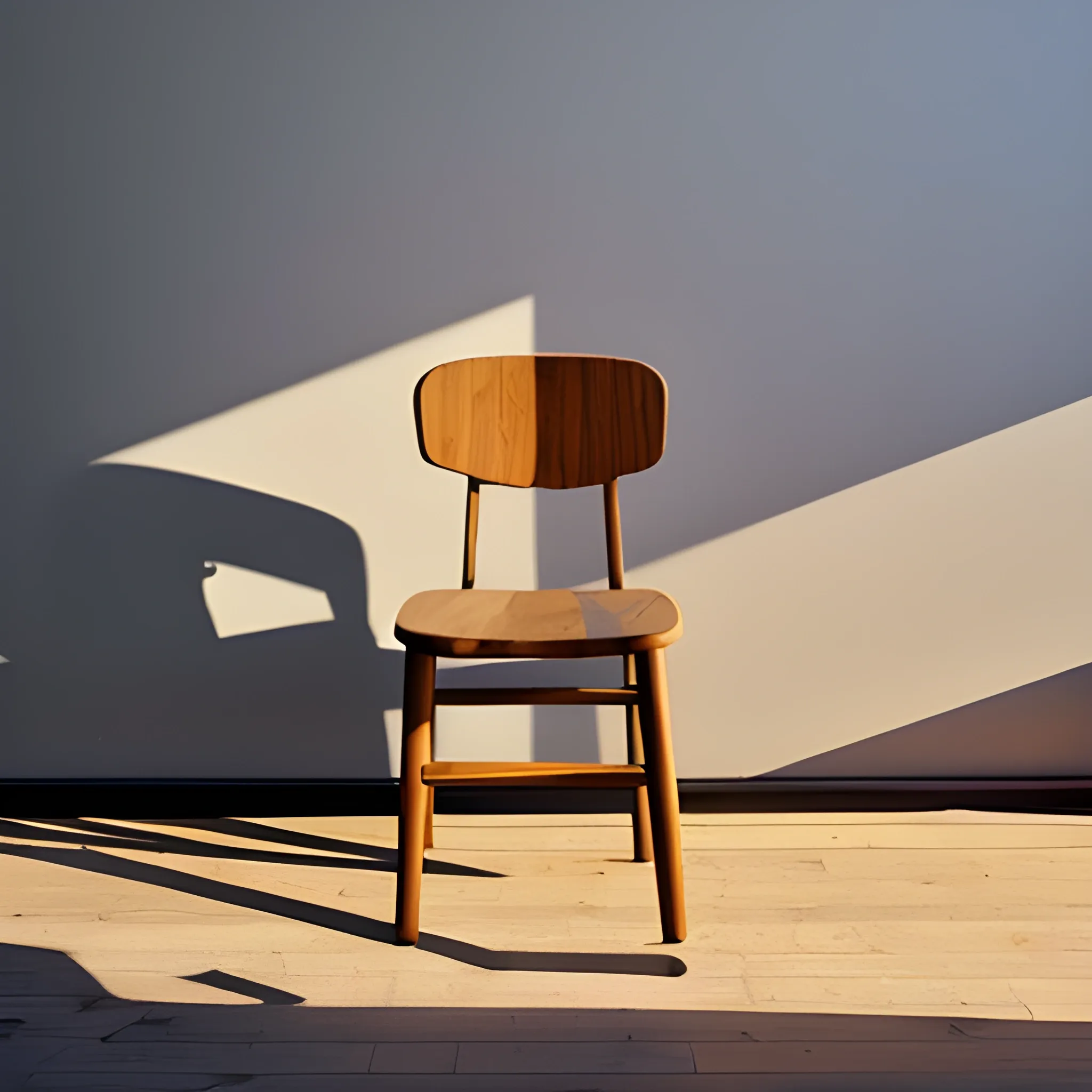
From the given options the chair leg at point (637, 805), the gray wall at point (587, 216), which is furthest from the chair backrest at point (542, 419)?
the chair leg at point (637, 805)

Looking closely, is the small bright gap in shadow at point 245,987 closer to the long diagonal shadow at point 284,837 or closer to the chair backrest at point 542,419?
the long diagonal shadow at point 284,837

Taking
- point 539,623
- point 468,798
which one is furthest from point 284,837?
point 539,623

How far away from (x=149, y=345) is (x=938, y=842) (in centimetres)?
174

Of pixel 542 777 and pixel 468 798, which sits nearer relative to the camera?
pixel 542 777

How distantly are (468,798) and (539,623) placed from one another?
688mm

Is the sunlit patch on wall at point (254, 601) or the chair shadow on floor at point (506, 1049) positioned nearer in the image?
the chair shadow on floor at point (506, 1049)

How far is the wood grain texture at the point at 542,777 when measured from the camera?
1279mm

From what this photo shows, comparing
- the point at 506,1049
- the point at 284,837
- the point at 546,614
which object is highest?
the point at 546,614

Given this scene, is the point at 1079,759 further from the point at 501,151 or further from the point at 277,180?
the point at 277,180

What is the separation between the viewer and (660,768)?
50.3 inches

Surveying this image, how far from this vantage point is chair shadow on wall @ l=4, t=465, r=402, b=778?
1.84 meters

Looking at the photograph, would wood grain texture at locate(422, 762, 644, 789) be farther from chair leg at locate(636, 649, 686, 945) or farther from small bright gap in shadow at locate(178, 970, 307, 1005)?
small bright gap in shadow at locate(178, 970, 307, 1005)

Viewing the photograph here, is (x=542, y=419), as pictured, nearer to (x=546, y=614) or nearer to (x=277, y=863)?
(x=546, y=614)

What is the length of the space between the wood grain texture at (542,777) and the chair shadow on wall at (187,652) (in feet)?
1.84
